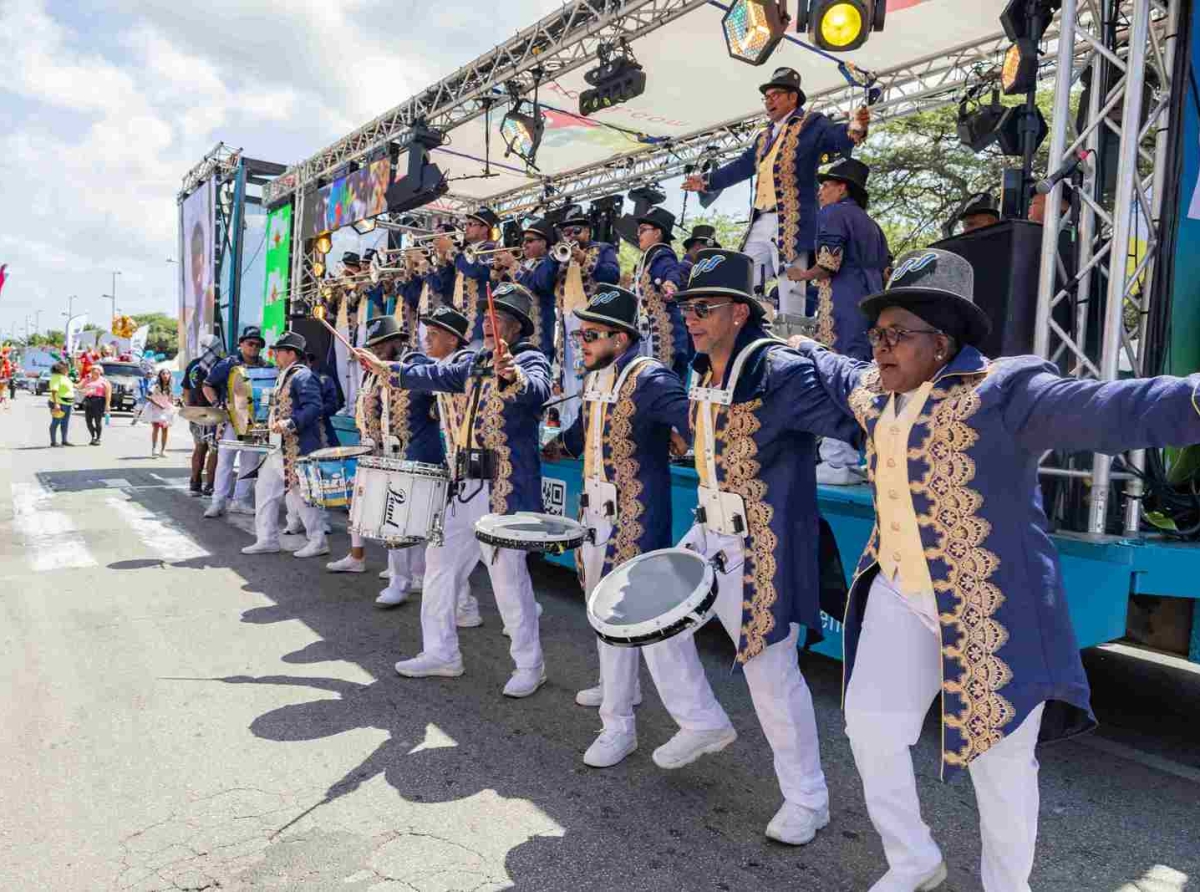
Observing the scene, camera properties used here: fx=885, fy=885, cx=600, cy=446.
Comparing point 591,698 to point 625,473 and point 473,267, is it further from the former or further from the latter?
point 473,267

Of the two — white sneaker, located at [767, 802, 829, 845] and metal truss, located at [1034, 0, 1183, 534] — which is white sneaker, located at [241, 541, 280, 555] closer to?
white sneaker, located at [767, 802, 829, 845]

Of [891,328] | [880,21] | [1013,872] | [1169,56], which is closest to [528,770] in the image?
[1013,872]

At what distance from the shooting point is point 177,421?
27484 mm

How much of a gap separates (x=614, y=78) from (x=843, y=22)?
2934 millimetres

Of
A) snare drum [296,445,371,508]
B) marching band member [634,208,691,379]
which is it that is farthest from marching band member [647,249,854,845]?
marching band member [634,208,691,379]

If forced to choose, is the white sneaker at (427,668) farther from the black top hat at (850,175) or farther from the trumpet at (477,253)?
the trumpet at (477,253)

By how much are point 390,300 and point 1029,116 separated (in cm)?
866

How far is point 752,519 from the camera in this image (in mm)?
3234

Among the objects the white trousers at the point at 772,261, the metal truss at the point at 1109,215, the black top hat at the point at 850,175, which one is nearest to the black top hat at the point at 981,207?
the black top hat at the point at 850,175

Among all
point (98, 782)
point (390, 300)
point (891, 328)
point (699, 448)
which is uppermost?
point (390, 300)

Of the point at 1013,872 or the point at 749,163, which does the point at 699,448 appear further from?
the point at 749,163

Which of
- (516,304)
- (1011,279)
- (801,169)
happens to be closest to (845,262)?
(801,169)

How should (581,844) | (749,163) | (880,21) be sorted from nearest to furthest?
(581,844)
(880,21)
(749,163)

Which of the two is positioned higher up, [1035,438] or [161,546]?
[1035,438]
